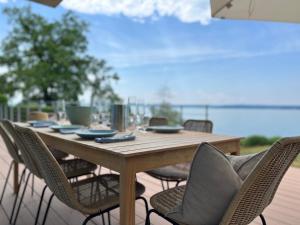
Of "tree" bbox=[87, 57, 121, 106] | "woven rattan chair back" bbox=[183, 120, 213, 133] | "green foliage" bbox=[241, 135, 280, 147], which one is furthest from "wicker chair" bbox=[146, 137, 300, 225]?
"tree" bbox=[87, 57, 121, 106]

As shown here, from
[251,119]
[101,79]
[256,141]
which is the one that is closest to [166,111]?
[251,119]

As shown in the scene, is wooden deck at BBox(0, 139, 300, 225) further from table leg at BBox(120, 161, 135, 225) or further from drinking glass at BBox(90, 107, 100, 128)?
table leg at BBox(120, 161, 135, 225)

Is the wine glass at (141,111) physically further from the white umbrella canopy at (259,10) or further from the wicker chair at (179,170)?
the white umbrella canopy at (259,10)

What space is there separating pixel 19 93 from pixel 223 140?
1066 centimetres

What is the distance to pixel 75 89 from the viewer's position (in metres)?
11.9

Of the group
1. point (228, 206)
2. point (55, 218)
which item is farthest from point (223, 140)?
point (55, 218)

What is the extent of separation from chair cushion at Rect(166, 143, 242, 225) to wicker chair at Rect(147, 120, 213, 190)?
3.05 ft

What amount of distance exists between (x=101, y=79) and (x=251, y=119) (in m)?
7.53

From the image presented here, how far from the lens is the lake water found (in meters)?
5.16

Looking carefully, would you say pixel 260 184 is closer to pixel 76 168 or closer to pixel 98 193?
pixel 98 193

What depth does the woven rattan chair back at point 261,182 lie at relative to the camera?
108 cm

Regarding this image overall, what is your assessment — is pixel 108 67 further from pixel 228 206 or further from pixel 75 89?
pixel 228 206

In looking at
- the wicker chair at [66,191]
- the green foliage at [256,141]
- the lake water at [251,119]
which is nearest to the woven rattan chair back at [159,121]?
the wicker chair at [66,191]

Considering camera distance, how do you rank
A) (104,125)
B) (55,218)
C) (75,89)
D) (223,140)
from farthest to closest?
1. (75,89)
2. (104,125)
3. (55,218)
4. (223,140)
